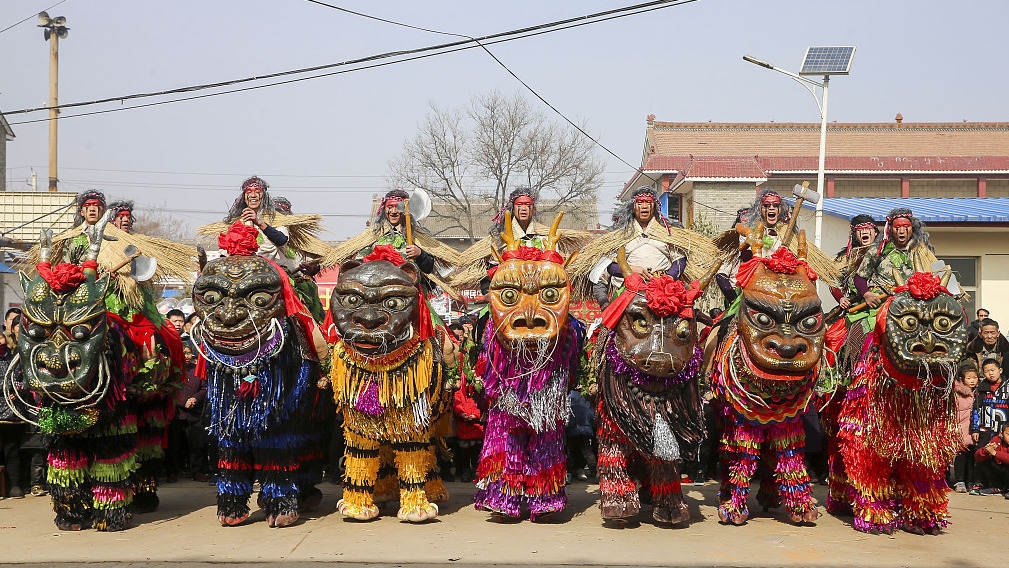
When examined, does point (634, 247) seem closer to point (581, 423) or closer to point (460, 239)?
point (581, 423)

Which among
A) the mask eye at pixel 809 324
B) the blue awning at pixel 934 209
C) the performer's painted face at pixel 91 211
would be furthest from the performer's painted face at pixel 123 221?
the blue awning at pixel 934 209

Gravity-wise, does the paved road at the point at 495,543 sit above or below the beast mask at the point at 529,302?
below

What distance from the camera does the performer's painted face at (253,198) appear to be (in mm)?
7152

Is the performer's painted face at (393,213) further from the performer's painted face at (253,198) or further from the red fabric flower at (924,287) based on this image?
the red fabric flower at (924,287)

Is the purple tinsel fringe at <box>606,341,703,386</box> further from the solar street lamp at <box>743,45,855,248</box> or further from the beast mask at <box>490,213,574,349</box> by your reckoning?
the solar street lamp at <box>743,45,855,248</box>

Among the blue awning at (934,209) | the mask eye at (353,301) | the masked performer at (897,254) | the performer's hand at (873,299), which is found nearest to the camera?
the mask eye at (353,301)

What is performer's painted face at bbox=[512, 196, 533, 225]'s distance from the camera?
701 centimetres

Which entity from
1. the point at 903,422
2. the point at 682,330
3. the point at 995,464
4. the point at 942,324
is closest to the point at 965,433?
the point at 995,464

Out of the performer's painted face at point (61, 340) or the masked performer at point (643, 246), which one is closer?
the performer's painted face at point (61, 340)

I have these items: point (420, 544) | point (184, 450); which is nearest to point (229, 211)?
point (184, 450)

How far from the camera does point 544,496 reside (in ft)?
19.9

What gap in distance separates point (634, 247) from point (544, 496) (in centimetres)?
212

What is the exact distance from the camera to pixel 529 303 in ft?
19.0

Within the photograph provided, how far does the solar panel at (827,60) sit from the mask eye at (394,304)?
11.0 metres
